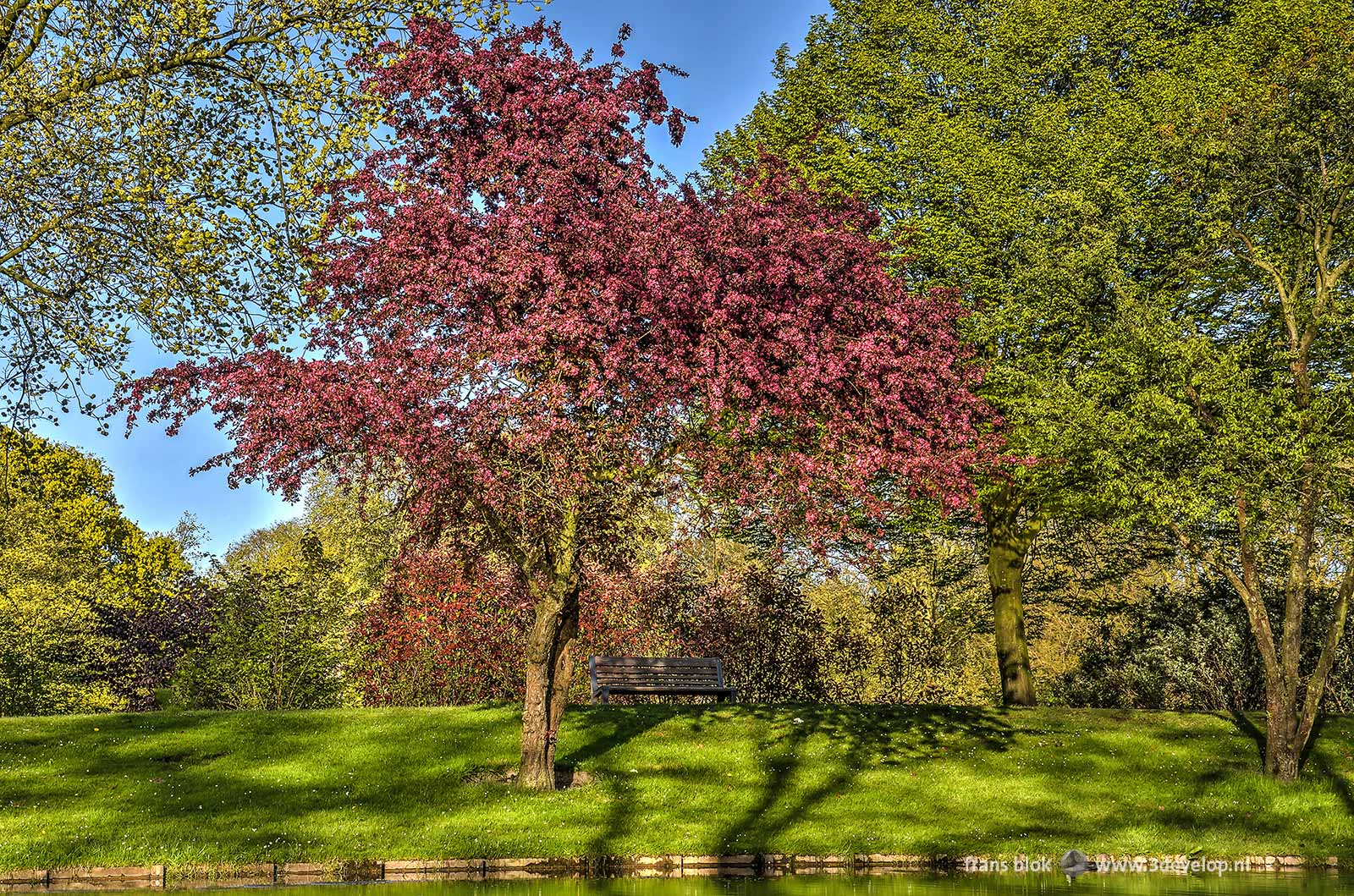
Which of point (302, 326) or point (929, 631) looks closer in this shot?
point (302, 326)

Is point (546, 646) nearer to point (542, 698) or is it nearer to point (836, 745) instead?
point (542, 698)

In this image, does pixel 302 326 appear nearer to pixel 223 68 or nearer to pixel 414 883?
pixel 223 68

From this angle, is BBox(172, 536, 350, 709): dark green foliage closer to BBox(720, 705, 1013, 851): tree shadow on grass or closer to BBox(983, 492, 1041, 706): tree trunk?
BBox(720, 705, 1013, 851): tree shadow on grass

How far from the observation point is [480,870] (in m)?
14.9

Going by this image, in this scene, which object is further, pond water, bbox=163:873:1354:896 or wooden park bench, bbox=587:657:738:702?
wooden park bench, bbox=587:657:738:702

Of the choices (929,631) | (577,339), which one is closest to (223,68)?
(577,339)

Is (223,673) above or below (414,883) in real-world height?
above

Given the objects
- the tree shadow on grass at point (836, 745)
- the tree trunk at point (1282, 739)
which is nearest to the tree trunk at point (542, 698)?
the tree shadow on grass at point (836, 745)

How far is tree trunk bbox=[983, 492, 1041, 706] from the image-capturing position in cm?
2594

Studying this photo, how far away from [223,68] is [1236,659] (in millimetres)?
25407

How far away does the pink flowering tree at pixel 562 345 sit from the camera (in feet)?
51.5

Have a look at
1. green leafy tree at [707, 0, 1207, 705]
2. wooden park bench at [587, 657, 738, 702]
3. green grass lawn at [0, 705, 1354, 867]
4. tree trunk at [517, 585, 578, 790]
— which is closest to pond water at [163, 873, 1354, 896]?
green grass lawn at [0, 705, 1354, 867]

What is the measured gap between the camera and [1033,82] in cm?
2758

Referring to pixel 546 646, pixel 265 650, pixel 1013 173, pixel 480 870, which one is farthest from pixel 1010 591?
pixel 265 650
